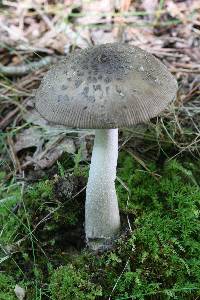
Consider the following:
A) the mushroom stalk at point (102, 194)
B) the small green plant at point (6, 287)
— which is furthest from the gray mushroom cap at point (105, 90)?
the small green plant at point (6, 287)

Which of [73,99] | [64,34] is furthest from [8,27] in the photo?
[73,99]

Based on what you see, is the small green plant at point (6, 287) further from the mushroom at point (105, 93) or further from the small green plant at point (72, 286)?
the mushroom at point (105, 93)

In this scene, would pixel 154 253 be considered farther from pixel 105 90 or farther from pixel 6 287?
pixel 105 90

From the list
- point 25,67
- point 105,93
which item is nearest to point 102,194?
point 105,93

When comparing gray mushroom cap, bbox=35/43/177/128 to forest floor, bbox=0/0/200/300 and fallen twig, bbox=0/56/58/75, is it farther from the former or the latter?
fallen twig, bbox=0/56/58/75

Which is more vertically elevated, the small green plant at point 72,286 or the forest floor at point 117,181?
the forest floor at point 117,181

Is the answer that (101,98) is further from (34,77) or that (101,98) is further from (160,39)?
(160,39)
